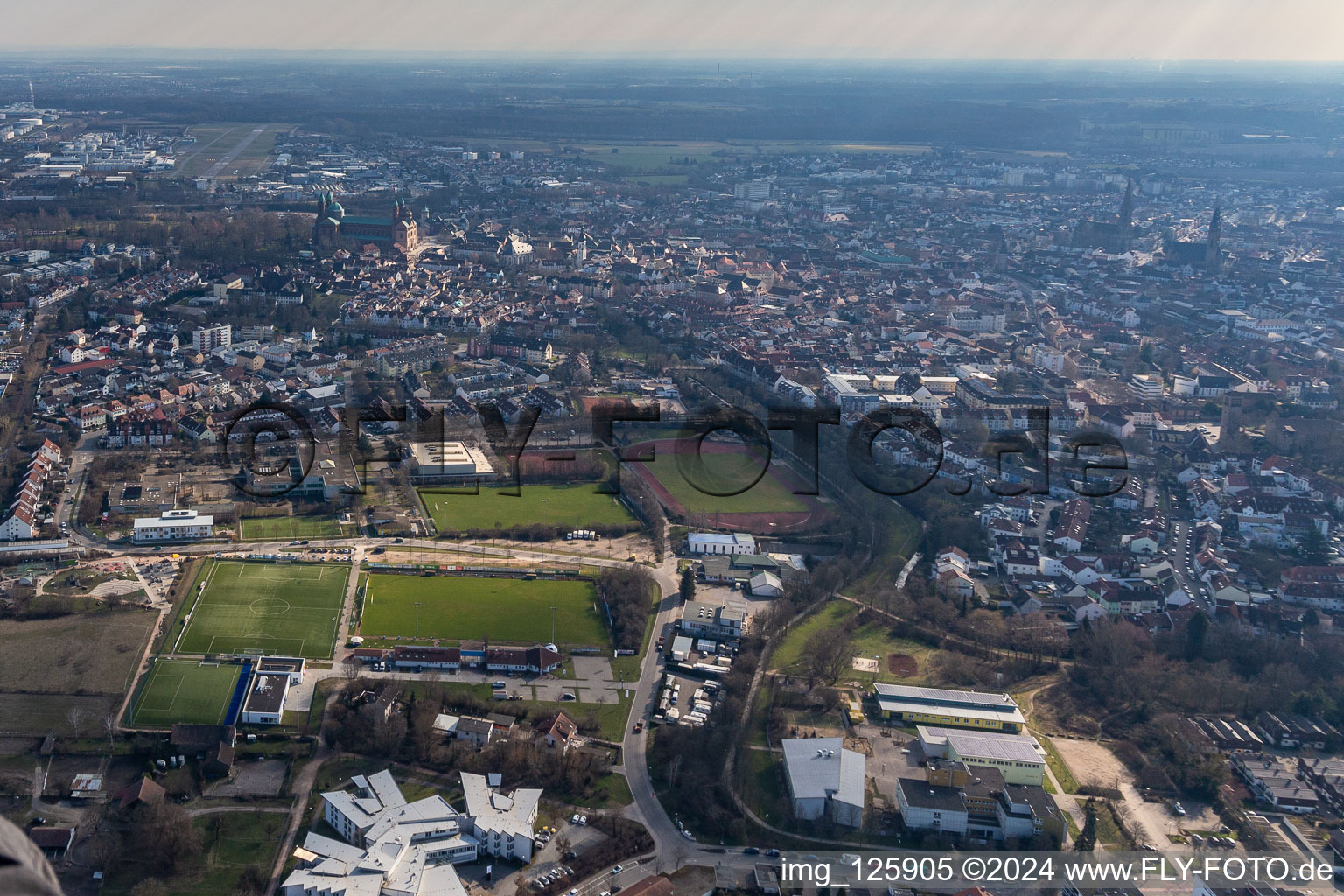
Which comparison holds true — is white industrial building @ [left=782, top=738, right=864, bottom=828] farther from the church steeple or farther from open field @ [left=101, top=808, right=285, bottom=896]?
the church steeple

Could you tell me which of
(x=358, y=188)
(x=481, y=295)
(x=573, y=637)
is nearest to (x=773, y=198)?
(x=358, y=188)

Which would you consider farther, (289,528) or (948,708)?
(289,528)

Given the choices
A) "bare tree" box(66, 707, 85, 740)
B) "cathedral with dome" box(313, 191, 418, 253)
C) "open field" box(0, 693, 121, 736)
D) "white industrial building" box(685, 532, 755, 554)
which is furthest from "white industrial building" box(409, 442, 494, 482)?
"cathedral with dome" box(313, 191, 418, 253)

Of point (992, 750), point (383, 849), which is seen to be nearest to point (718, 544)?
point (992, 750)

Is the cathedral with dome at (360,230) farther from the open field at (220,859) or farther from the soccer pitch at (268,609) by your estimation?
the open field at (220,859)

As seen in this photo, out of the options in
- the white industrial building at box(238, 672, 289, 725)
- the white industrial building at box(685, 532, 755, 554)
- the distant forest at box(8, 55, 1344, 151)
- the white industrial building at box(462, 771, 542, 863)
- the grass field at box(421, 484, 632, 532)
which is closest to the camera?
the white industrial building at box(462, 771, 542, 863)

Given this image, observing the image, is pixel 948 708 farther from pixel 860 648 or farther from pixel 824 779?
pixel 824 779
